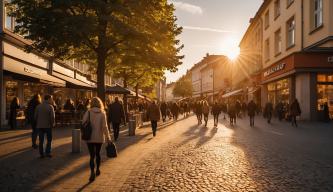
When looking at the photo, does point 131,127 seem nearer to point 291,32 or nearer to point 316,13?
point 316,13

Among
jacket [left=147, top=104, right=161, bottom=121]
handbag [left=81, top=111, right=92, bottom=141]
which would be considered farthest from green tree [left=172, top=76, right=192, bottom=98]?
handbag [left=81, top=111, right=92, bottom=141]

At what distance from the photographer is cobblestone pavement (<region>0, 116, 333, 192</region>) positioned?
265 inches

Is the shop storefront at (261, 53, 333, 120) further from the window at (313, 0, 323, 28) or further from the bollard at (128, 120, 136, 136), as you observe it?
the bollard at (128, 120, 136, 136)

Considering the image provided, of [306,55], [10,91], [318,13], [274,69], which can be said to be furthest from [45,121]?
[274,69]

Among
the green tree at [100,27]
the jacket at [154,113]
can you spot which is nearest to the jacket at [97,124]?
the jacket at [154,113]

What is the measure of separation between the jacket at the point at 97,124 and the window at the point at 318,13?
19.5 m

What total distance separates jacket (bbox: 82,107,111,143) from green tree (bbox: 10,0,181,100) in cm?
998

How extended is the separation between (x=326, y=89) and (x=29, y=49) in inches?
768

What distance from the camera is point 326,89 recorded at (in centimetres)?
2564

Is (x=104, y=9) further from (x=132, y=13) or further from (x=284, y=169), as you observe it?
(x=284, y=169)

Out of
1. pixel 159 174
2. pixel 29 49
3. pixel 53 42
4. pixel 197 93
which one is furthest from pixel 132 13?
pixel 197 93

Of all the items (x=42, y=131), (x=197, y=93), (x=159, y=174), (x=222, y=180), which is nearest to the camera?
(x=222, y=180)

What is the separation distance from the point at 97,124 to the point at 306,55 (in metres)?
21.5

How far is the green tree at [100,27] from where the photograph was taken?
55.8 ft
